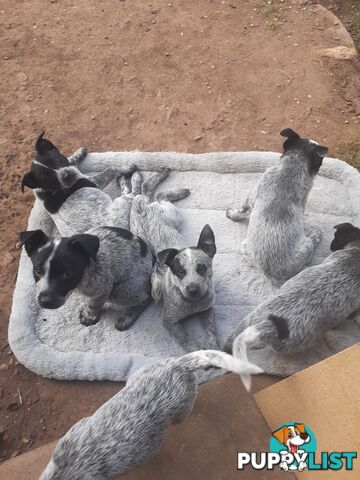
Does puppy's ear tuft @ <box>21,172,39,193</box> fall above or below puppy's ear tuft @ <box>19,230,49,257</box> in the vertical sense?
below

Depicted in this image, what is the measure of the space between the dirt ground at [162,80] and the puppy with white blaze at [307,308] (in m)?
2.50

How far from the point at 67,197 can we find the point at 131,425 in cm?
258

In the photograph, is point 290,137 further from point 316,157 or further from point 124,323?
point 124,323

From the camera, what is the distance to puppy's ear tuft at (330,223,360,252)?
4.20 meters

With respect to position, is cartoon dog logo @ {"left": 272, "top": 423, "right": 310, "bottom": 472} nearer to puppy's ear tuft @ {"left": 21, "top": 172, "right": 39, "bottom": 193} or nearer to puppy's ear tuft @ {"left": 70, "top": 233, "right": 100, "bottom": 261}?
puppy's ear tuft @ {"left": 70, "top": 233, "right": 100, "bottom": 261}

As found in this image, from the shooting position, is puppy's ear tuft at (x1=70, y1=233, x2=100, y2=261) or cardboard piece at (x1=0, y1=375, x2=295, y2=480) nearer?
cardboard piece at (x1=0, y1=375, x2=295, y2=480)

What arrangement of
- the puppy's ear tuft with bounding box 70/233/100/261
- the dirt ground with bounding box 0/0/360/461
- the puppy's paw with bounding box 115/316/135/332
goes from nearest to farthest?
the puppy's ear tuft with bounding box 70/233/100/261 < the puppy's paw with bounding box 115/316/135/332 < the dirt ground with bounding box 0/0/360/461

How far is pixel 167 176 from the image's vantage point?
216 inches

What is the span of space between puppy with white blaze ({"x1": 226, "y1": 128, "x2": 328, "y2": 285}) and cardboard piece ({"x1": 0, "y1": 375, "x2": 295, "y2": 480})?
1.28 meters

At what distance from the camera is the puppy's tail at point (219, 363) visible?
264 cm

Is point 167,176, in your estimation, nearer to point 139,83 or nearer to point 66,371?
point 139,83

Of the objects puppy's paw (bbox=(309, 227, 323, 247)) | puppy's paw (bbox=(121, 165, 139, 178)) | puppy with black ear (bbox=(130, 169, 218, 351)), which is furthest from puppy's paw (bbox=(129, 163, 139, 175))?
puppy's paw (bbox=(309, 227, 323, 247))

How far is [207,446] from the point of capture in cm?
344

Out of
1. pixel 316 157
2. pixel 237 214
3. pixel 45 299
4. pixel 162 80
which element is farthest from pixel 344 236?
pixel 162 80
